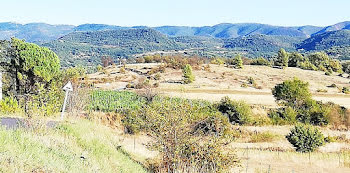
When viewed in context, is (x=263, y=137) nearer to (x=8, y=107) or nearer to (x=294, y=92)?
(x=294, y=92)

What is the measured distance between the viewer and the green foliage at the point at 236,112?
31.6m

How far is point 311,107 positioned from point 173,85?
2468cm

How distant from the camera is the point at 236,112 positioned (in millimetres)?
31812

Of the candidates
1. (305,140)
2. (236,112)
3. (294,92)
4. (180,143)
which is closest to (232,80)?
(294,92)

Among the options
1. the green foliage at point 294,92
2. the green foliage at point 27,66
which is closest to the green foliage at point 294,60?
the green foliage at point 294,92

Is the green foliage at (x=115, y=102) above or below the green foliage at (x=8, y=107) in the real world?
below

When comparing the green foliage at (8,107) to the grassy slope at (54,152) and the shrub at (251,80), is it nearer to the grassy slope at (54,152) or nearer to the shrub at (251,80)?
the grassy slope at (54,152)

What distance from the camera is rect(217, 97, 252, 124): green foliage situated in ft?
104

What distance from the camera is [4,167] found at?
16.8 feet

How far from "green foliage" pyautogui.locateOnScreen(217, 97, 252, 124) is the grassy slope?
69.6 feet

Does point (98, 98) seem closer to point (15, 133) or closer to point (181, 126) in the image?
point (181, 126)

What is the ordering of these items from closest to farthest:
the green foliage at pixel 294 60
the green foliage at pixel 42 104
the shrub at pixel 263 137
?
the green foliage at pixel 42 104 < the shrub at pixel 263 137 < the green foliage at pixel 294 60

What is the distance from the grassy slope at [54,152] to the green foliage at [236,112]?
21224 millimetres

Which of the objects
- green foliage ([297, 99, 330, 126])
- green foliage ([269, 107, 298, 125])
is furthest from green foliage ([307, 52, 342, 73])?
green foliage ([269, 107, 298, 125])
